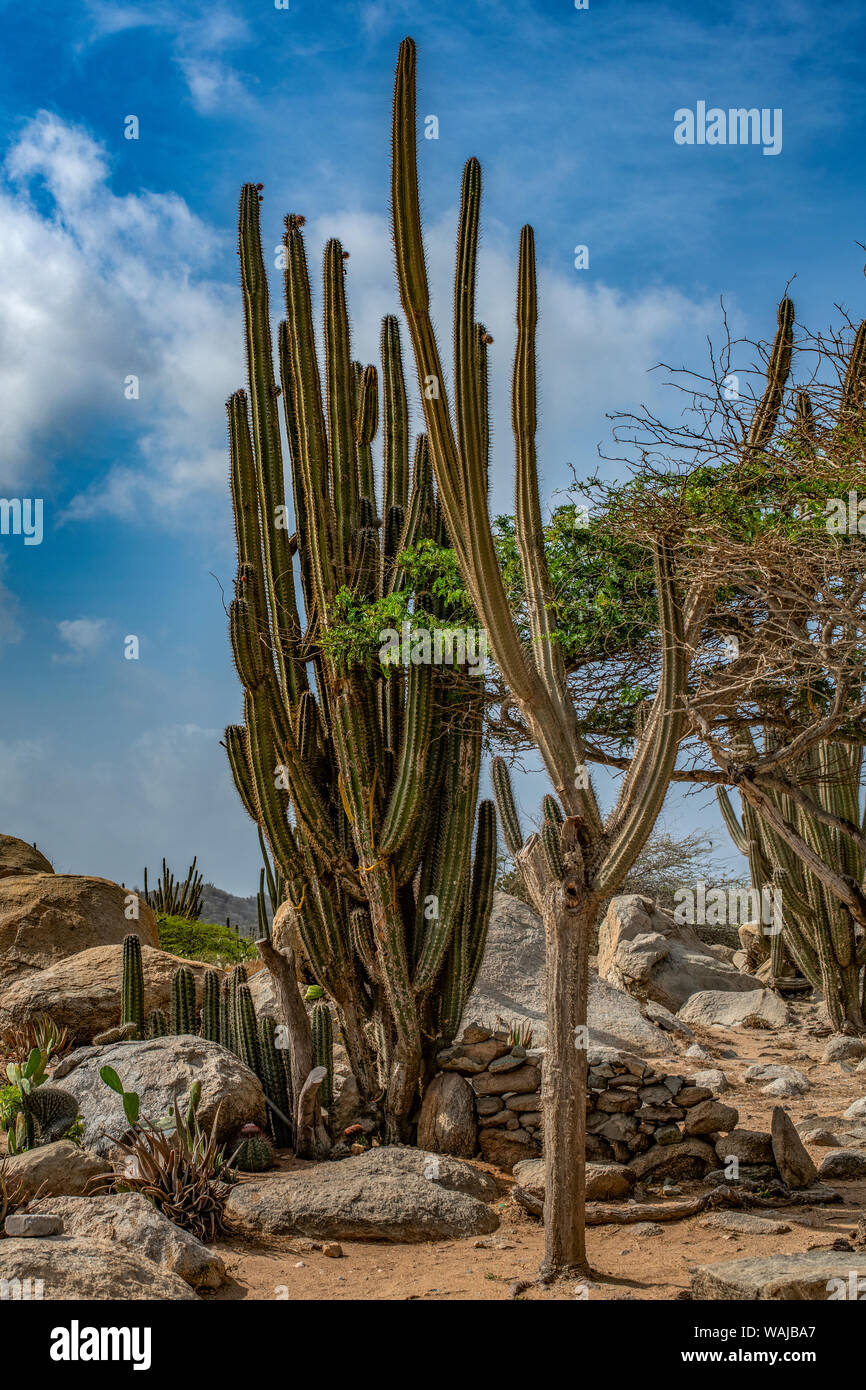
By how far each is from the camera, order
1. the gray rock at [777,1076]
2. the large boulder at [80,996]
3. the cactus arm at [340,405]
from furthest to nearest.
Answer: the gray rock at [777,1076], the large boulder at [80,996], the cactus arm at [340,405]

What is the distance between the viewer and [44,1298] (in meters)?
4.30

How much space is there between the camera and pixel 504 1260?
6.38 metres

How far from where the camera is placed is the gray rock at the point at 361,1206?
692 centimetres

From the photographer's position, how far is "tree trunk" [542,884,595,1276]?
576 cm

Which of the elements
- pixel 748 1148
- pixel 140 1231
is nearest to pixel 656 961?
pixel 748 1148

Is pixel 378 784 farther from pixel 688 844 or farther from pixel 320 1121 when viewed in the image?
pixel 688 844

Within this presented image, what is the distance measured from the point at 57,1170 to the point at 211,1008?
2.68 metres

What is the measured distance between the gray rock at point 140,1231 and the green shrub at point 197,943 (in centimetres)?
1125

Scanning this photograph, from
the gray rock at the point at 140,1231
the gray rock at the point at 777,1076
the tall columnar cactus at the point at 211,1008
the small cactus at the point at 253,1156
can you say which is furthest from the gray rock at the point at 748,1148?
the tall columnar cactus at the point at 211,1008

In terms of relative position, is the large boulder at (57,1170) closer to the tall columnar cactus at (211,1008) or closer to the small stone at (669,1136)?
the tall columnar cactus at (211,1008)
